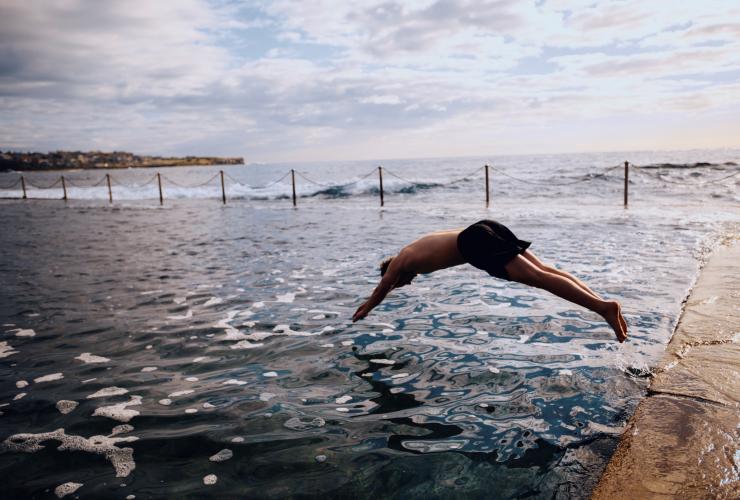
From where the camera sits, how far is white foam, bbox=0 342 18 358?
14.5 feet

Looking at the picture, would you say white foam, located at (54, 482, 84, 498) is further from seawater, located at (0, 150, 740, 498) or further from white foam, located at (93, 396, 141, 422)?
white foam, located at (93, 396, 141, 422)

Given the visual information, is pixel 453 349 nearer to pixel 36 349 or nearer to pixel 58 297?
pixel 36 349

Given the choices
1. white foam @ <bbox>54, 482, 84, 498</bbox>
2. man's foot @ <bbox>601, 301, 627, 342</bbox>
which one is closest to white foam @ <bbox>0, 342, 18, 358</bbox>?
white foam @ <bbox>54, 482, 84, 498</bbox>

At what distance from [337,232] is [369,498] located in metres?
10.1

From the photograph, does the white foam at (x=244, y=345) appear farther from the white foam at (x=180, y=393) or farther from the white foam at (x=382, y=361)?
the white foam at (x=382, y=361)

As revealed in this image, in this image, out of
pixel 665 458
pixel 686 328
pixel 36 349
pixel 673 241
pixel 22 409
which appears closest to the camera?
pixel 665 458

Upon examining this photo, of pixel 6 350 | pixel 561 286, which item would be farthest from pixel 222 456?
pixel 6 350

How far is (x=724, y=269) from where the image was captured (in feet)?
Answer: 20.2

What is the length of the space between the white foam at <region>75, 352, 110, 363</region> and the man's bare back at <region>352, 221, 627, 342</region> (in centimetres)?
262

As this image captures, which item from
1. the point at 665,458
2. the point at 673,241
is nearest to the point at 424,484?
the point at 665,458

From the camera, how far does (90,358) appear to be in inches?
169

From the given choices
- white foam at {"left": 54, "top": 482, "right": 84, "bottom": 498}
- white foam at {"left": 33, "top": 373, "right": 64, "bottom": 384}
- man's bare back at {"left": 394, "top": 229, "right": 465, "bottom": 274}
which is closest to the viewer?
white foam at {"left": 54, "top": 482, "right": 84, "bottom": 498}

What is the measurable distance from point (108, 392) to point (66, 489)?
1.21m

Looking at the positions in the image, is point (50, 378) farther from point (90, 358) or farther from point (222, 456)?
point (222, 456)
